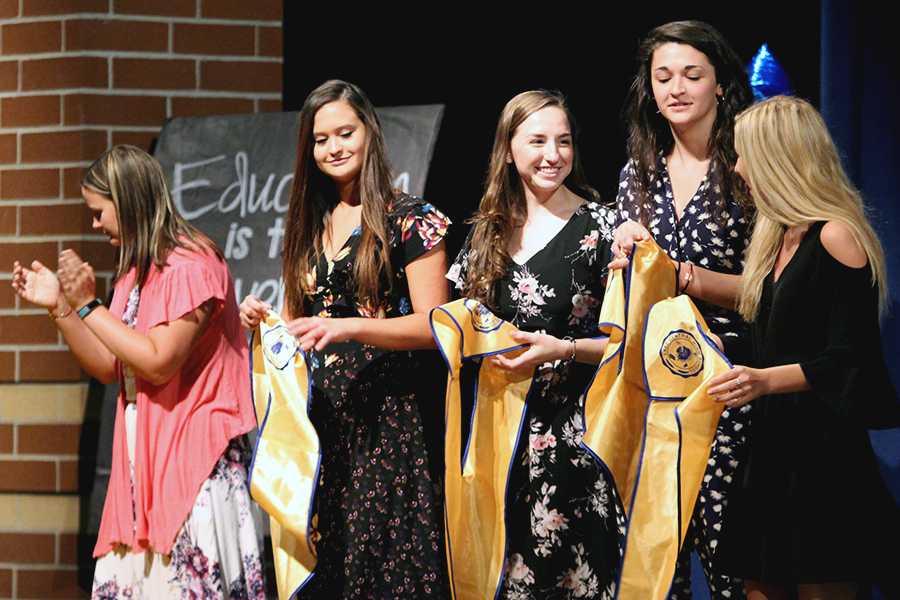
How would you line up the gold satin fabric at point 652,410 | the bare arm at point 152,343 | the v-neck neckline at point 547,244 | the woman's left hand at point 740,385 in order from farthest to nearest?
the bare arm at point 152,343 → the v-neck neckline at point 547,244 → the gold satin fabric at point 652,410 → the woman's left hand at point 740,385

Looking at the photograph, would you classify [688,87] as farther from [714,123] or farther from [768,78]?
[768,78]

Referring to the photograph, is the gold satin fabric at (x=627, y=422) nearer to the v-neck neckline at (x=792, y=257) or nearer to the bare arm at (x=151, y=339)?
the v-neck neckline at (x=792, y=257)

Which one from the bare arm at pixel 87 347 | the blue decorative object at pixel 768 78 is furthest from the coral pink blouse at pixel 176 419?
the blue decorative object at pixel 768 78

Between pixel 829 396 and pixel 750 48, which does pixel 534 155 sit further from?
pixel 750 48

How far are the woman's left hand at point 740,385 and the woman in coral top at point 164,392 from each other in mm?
1274

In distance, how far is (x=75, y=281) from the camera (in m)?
3.23

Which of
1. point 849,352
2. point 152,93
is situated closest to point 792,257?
point 849,352

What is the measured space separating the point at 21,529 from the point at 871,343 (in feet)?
9.70

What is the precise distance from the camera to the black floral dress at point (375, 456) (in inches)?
114

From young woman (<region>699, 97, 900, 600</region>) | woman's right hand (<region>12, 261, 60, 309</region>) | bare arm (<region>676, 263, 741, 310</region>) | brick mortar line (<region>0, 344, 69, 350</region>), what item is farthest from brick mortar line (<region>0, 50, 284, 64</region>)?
young woman (<region>699, 97, 900, 600</region>)

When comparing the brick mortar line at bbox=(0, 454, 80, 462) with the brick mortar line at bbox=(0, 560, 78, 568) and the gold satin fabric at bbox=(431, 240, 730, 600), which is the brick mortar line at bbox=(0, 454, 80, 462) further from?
the gold satin fabric at bbox=(431, 240, 730, 600)

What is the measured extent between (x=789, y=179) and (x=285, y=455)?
1286 mm

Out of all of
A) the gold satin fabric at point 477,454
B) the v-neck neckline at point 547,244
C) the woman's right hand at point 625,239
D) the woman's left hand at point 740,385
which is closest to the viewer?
the woman's left hand at point 740,385

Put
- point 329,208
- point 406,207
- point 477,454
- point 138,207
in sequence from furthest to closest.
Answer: point 138,207, point 329,208, point 406,207, point 477,454
